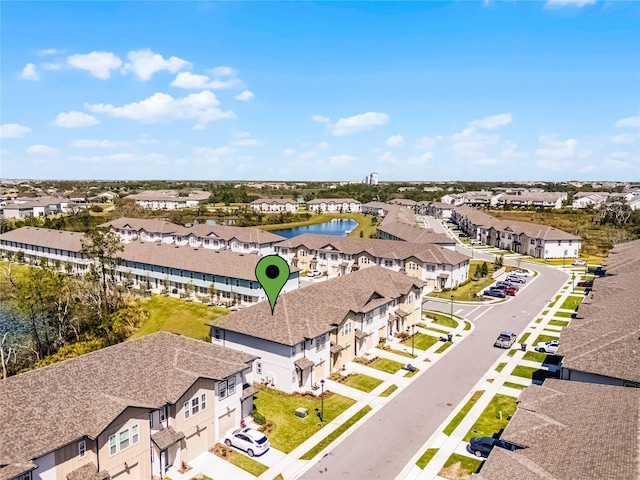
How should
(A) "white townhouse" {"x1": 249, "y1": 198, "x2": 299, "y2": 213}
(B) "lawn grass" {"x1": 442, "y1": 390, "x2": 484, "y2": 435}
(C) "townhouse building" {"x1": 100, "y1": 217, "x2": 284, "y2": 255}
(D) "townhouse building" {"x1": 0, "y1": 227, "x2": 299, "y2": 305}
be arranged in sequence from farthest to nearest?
(A) "white townhouse" {"x1": 249, "y1": 198, "x2": 299, "y2": 213}, (C) "townhouse building" {"x1": 100, "y1": 217, "x2": 284, "y2": 255}, (D) "townhouse building" {"x1": 0, "y1": 227, "x2": 299, "y2": 305}, (B) "lawn grass" {"x1": 442, "y1": 390, "x2": 484, "y2": 435}

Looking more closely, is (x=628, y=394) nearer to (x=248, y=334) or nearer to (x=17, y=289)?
(x=248, y=334)

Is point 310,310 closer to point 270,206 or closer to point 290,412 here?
point 290,412

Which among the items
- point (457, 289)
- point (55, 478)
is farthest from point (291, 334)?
point (457, 289)

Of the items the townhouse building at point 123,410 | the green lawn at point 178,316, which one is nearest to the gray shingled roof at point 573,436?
the townhouse building at point 123,410

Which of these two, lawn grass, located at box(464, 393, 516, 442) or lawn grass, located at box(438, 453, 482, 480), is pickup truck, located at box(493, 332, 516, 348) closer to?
lawn grass, located at box(464, 393, 516, 442)

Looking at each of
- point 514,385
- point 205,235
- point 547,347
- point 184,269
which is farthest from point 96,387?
point 205,235

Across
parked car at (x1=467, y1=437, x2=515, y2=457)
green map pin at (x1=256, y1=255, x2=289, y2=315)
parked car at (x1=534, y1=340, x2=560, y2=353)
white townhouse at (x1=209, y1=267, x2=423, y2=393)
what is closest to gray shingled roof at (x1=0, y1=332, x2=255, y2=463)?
white townhouse at (x1=209, y1=267, x2=423, y2=393)

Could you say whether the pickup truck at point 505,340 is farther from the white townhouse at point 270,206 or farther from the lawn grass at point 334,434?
the white townhouse at point 270,206
